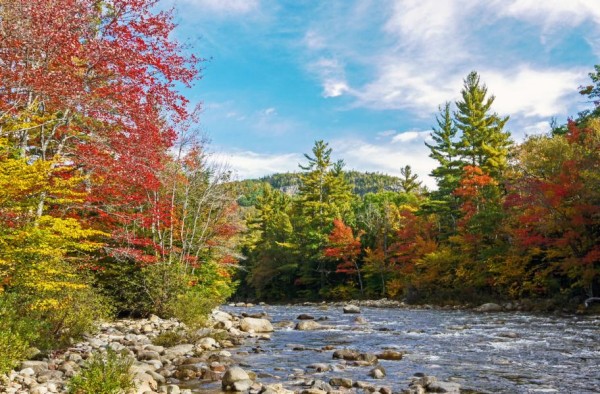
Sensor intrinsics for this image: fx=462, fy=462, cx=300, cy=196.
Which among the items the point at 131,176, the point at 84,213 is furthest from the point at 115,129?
the point at 84,213

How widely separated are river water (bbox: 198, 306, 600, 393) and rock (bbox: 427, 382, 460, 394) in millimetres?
454

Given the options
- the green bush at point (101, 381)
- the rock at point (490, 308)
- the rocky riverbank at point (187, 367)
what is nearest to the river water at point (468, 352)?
the rocky riverbank at point (187, 367)

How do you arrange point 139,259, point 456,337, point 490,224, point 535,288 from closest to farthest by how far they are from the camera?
point 456,337
point 139,259
point 535,288
point 490,224

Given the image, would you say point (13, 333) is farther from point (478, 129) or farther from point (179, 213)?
point (478, 129)

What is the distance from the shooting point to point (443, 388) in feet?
28.2

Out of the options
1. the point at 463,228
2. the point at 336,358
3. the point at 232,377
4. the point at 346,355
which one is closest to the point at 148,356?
the point at 232,377

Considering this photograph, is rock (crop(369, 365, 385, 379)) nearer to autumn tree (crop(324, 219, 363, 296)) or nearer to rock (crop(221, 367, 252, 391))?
A: rock (crop(221, 367, 252, 391))

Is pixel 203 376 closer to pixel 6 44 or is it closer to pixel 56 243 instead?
pixel 56 243

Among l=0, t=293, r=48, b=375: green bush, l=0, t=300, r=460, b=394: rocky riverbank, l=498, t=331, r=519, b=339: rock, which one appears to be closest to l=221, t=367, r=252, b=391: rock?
l=0, t=300, r=460, b=394: rocky riverbank

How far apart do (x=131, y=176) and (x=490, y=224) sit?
Answer: 24.6m

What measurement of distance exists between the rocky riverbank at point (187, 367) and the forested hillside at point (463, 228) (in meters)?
15.6

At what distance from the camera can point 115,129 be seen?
1338 cm

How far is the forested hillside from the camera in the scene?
24266 millimetres

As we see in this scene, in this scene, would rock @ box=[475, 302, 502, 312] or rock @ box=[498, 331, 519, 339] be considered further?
rock @ box=[475, 302, 502, 312]
